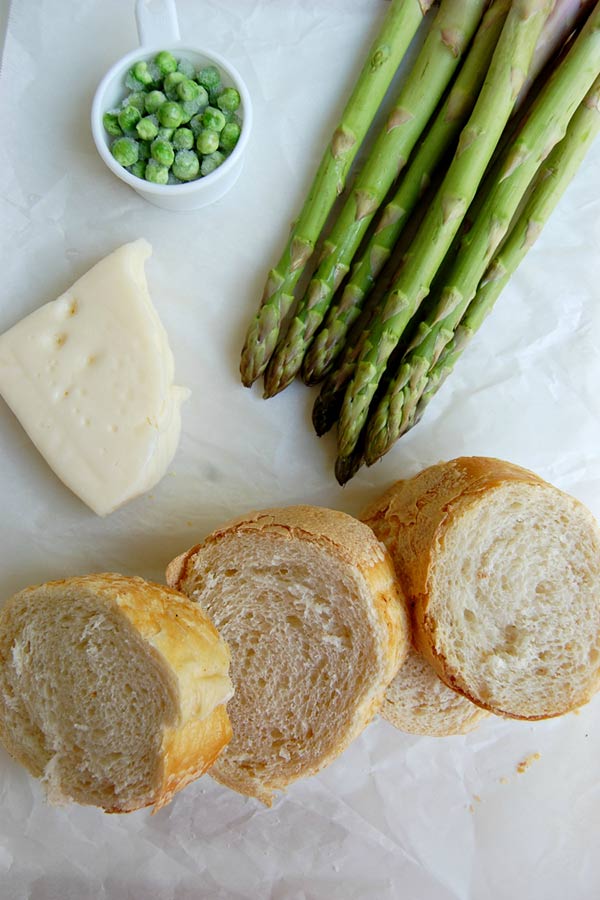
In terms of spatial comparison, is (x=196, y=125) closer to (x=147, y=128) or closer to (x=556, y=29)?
(x=147, y=128)

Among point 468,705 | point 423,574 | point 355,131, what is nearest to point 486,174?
point 355,131

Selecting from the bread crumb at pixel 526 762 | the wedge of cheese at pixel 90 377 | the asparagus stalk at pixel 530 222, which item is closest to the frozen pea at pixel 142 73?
the wedge of cheese at pixel 90 377

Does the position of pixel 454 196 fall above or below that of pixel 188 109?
above

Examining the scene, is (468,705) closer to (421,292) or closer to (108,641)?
(108,641)

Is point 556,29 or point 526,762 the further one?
point 526,762

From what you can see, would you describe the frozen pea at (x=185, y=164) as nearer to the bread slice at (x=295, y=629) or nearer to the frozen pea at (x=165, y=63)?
the frozen pea at (x=165, y=63)

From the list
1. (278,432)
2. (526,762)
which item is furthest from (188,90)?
(526,762)
